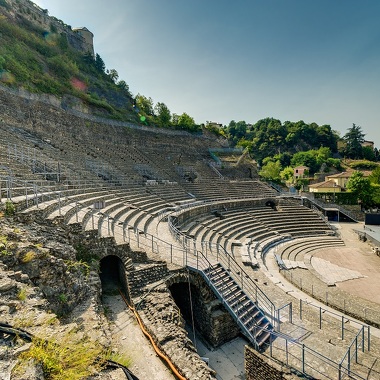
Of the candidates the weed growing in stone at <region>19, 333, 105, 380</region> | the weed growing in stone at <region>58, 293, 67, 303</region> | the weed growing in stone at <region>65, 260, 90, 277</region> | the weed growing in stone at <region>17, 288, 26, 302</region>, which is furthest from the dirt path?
the weed growing in stone at <region>17, 288, 26, 302</region>

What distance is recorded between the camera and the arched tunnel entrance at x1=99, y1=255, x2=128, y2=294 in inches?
364

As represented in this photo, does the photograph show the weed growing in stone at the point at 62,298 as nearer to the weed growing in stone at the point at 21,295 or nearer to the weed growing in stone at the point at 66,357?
the weed growing in stone at the point at 21,295

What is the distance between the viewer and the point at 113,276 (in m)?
10.4

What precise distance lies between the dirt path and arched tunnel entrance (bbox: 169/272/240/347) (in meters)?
2.30

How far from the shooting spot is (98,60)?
55.8 metres

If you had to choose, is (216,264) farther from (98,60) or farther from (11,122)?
(98,60)

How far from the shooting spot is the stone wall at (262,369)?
654cm

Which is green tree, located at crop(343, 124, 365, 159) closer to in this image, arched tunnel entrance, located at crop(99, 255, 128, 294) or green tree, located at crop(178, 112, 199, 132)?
green tree, located at crop(178, 112, 199, 132)

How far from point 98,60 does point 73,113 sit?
35.6 metres

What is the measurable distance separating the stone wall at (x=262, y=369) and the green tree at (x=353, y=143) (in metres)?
80.9

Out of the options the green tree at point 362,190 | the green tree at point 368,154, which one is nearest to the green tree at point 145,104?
the green tree at point 362,190

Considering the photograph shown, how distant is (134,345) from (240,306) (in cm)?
426

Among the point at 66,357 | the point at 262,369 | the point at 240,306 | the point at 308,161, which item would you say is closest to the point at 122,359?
the point at 66,357

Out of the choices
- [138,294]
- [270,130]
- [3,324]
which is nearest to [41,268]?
[3,324]
